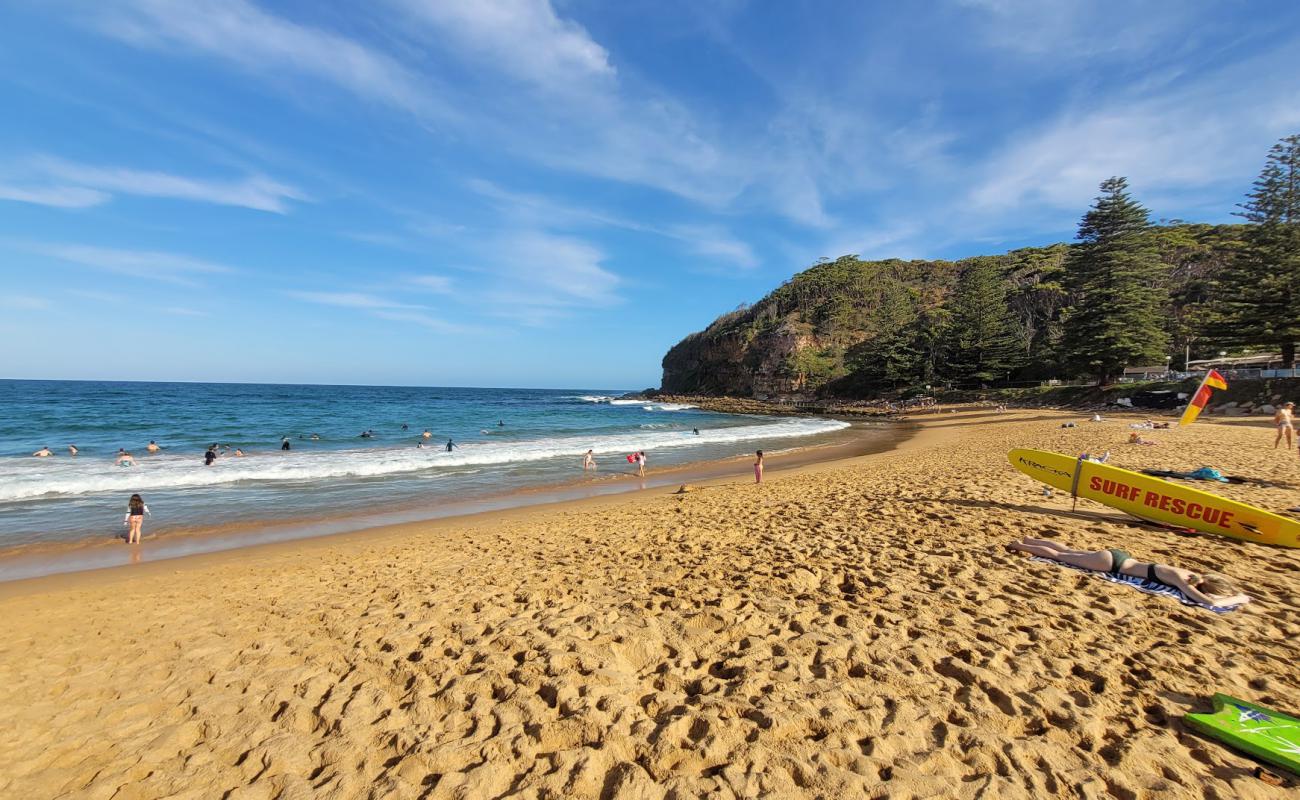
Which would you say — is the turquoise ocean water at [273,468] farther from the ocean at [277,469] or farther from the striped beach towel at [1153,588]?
the striped beach towel at [1153,588]

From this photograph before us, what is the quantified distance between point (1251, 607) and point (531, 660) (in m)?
5.81

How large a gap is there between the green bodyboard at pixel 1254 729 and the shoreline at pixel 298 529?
401 inches

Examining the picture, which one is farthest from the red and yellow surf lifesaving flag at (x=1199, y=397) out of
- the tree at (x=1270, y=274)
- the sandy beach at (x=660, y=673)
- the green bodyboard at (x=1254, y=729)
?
the tree at (x=1270, y=274)

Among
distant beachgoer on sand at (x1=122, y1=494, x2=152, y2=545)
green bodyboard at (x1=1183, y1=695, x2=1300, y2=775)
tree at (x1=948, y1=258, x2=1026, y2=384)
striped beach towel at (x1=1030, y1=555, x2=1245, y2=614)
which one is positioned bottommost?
distant beachgoer on sand at (x1=122, y1=494, x2=152, y2=545)

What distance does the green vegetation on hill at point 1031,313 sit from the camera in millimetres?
29234

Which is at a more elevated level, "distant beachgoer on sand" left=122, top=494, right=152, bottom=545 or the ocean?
"distant beachgoer on sand" left=122, top=494, right=152, bottom=545

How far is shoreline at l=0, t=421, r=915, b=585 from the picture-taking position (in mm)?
7805

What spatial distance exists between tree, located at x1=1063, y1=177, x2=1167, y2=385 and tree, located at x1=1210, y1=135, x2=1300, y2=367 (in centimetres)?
477

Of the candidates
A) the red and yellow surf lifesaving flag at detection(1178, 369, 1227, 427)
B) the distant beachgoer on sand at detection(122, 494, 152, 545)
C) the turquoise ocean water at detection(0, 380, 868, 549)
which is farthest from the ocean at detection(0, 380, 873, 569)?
the red and yellow surf lifesaving flag at detection(1178, 369, 1227, 427)

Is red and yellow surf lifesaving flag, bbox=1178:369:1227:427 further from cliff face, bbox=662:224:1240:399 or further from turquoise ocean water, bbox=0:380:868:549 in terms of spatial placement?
cliff face, bbox=662:224:1240:399

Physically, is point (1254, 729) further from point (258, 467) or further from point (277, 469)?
point (258, 467)

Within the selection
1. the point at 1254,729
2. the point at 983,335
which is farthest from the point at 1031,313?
the point at 1254,729

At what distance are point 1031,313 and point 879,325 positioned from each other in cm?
1599

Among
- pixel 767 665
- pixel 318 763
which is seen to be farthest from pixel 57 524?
pixel 767 665
